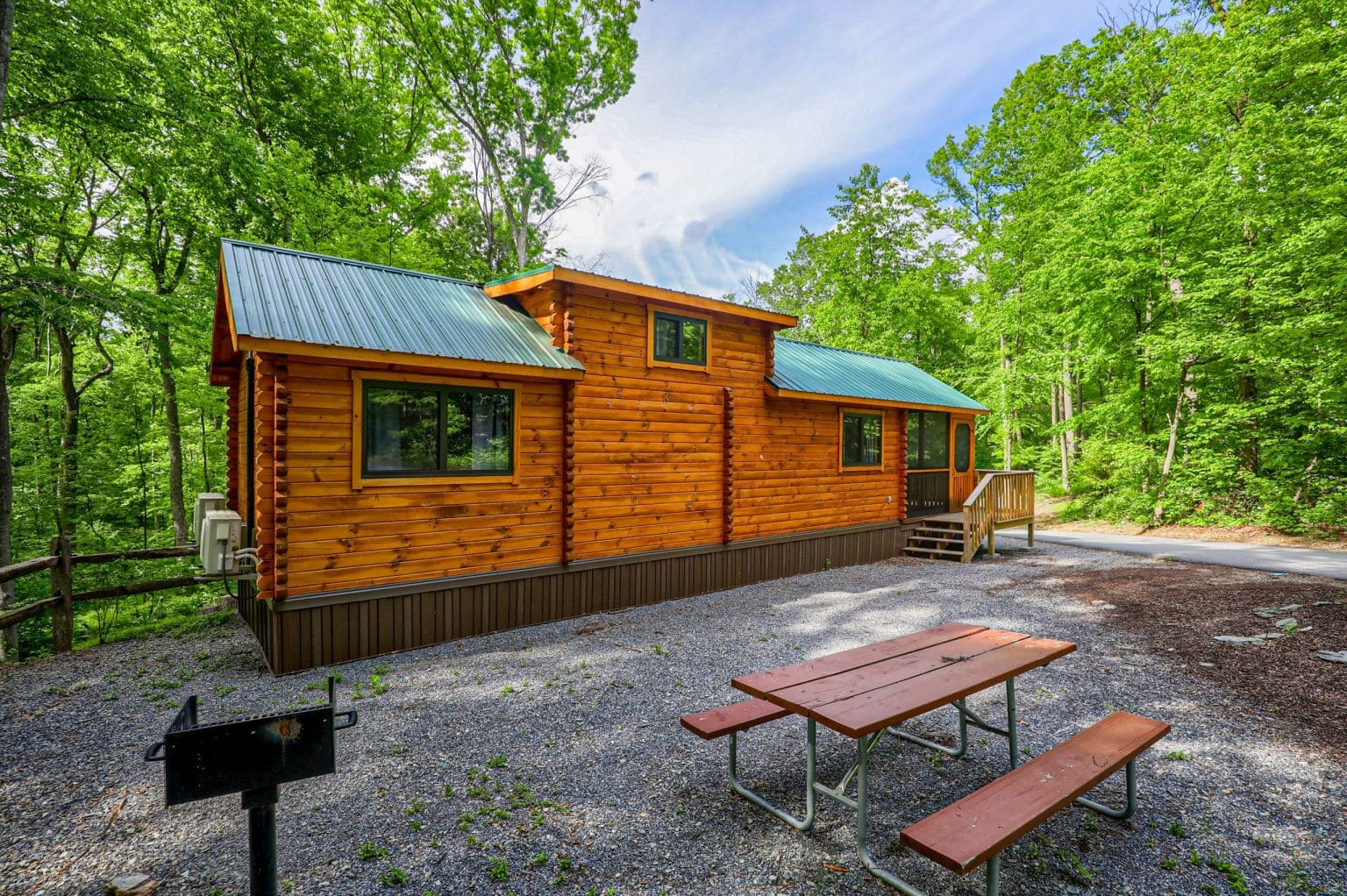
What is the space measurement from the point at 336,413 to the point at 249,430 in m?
2.62

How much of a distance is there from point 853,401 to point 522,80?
A: 14.9 meters

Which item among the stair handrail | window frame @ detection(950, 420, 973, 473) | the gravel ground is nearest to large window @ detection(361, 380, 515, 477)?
the gravel ground

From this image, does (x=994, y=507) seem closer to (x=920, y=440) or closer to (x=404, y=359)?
(x=920, y=440)

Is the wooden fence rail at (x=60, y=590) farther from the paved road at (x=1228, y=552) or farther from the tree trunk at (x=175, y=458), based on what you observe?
the paved road at (x=1228, y=552)

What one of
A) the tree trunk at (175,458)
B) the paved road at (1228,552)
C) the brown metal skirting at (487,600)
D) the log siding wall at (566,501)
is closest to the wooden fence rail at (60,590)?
the brown metal skirting at (487,600)

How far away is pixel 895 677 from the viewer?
3188 millimetres

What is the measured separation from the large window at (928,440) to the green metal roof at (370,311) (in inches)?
332

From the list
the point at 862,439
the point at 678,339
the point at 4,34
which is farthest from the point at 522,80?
the point at 862,439

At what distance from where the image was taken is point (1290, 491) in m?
12.7

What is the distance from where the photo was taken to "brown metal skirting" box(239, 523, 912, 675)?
5656 millimetres

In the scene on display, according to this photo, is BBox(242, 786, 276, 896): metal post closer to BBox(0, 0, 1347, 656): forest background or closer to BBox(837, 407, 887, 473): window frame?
BBox(0, 0, 1347, 656): forest background

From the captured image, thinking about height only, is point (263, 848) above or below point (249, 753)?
below

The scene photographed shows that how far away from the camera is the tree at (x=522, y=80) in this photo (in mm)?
16047

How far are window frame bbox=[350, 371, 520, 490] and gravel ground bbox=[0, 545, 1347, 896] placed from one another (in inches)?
76.0
